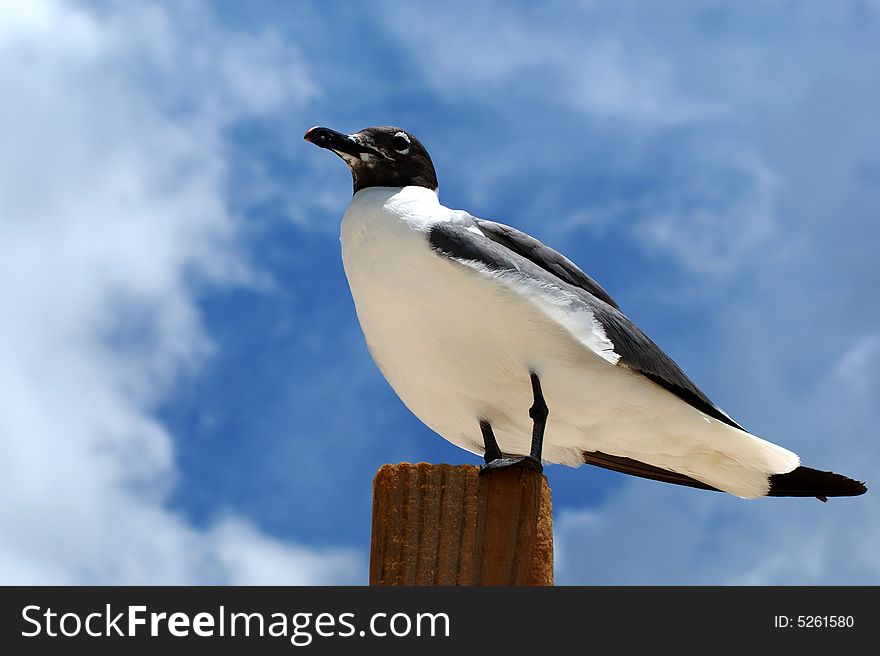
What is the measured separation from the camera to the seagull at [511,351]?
19.1 feet

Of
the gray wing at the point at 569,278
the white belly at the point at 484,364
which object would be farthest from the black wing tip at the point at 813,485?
the gray wing at the point at 569,278

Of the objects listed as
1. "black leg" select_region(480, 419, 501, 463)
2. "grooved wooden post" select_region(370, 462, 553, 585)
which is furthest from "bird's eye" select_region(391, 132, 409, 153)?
"grooved wooden post" select_region(370, 462, 553, 585)

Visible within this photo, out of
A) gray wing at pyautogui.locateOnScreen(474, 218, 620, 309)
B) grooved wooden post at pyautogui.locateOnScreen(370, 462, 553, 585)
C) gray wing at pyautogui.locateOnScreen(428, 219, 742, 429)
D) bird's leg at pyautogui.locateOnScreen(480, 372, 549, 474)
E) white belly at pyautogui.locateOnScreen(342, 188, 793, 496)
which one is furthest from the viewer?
gray wing at pyautogui.locateOnScreen(474, 218, 620, 309)

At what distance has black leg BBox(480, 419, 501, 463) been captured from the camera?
20.2 ft

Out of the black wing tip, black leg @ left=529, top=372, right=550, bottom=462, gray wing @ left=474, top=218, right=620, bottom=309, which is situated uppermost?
gray wing @ left=474, top=218, right=620, bottom=309

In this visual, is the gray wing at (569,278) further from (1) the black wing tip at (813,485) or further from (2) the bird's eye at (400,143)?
(2) the bird's eye at (400,143)

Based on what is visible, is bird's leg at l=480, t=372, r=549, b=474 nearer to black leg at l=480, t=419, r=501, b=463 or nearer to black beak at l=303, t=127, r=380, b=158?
black leg at l=480, t=419, r=501, b=463

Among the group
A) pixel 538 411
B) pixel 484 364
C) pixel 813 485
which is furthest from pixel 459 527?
pixel 813 485

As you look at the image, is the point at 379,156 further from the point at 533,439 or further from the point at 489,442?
the point at 533,439

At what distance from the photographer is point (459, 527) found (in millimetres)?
4496

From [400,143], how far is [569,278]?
57.2 inches

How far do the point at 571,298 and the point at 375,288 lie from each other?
1.15 meters

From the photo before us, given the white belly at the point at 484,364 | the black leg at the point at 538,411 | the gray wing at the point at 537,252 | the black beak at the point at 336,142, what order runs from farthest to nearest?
1. the black beak at the point at 336,142
2. the gray wing at the point at 537,252
3. the white belly at the point at 484,364
4. the black leg at the point at 538,411

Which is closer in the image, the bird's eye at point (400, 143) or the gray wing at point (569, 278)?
the gray wing at point (569, 278)
